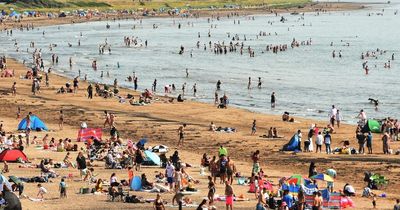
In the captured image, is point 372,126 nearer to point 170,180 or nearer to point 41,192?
point 170,180

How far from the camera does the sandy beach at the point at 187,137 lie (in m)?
29.2

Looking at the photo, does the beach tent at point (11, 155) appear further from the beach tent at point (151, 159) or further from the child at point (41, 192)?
the child at point (41, 192)

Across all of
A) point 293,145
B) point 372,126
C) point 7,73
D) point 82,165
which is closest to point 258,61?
point 7,73

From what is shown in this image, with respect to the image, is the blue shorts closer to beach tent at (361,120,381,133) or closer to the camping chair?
the camping chair

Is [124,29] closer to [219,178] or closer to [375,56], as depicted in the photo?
[375,56]

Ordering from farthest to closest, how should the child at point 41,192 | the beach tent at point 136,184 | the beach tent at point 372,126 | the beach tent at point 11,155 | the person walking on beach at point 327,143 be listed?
the beach tent at point 372,126, the person walking on beach at point 327,143, the beach tent at point 11,155, the beach tent at point 136,184, the child at point 41,192

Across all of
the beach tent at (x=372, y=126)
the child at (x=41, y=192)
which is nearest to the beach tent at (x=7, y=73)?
the beach tent at (x=372, y=126)

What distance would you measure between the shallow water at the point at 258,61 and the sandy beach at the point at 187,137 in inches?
280

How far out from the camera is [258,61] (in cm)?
9569

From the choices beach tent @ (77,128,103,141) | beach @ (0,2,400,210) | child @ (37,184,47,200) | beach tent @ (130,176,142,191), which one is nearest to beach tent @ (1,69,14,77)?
beach @ (0,2,400,210)

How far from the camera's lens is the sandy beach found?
95.7ft

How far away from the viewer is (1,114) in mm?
49594

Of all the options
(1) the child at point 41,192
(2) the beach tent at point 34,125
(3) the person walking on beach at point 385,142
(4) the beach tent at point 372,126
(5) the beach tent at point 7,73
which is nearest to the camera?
(1) the child at point 41,192

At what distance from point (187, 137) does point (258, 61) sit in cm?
5333
